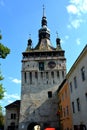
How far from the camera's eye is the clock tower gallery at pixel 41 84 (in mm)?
41344

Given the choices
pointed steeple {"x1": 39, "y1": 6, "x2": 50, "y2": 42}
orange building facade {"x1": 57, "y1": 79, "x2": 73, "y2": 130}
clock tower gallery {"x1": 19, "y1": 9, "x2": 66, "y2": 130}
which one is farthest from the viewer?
pointed steeple {"x1": 39, "y1": 6, "x2": 50, "y2": 42}

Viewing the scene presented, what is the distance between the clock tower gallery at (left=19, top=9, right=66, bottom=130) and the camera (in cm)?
4134

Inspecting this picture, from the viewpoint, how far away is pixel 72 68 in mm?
26500

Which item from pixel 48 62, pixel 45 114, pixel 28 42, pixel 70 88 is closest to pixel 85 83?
pixel 70 88

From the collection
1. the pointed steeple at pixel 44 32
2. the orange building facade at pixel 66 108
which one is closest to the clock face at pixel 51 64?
the orange building facade at pixel 66 108

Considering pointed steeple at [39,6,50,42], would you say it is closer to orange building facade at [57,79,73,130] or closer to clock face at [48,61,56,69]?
clock face at [48,61,56,69]

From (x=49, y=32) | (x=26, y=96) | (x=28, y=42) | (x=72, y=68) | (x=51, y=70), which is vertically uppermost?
(x=49, y=32)

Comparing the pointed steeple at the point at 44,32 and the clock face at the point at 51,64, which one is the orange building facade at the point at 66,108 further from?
the pointed steeple at the point at 44,32

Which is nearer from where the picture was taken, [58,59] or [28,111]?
[28,111]

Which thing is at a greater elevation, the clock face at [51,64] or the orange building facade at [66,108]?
the clock face at [51,64]

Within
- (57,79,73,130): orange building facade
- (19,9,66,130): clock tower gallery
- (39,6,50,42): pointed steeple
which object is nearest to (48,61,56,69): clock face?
(19,9,66,130): clock tower gallery

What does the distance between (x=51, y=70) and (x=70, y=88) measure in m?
16.6

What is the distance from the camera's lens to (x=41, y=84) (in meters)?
43.8

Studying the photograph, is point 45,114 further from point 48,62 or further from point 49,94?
point 48,62
